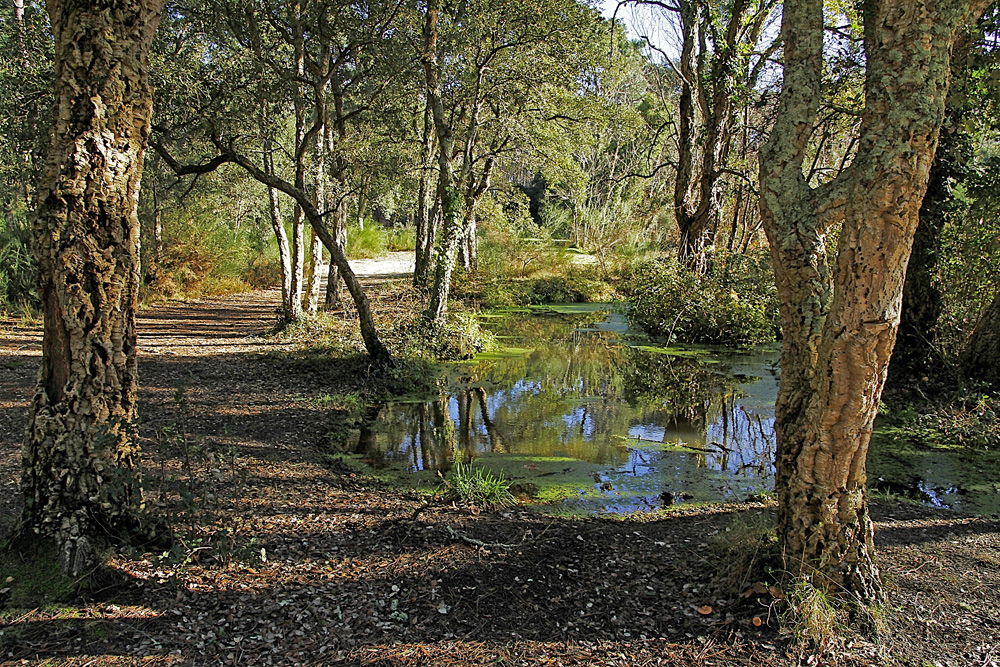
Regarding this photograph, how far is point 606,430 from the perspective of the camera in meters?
6.72

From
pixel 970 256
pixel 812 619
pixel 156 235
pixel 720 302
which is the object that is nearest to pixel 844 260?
pixel 812 619

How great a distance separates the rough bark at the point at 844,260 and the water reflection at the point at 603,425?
78.5 inches

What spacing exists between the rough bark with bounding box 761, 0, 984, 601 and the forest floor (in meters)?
0.41

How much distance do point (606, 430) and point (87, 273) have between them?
504 cm

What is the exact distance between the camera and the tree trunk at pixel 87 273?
113 inches

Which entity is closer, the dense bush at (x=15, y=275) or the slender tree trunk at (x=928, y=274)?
the slender tree trunk at (x=928, y=274)

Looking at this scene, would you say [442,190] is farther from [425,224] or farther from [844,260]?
[844,260]

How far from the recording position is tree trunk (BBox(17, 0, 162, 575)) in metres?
2.88

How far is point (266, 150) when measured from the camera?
385 inches

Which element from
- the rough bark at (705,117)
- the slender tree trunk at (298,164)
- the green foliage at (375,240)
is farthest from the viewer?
the green foliage at (375,240)

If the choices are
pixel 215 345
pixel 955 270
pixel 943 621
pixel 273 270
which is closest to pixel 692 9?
pixel 955 270

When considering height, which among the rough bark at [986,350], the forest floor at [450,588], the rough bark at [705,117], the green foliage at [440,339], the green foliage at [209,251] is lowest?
the forest floor at [450,588]

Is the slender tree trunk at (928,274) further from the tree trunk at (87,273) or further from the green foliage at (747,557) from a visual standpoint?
the tree trunk at (87,273)

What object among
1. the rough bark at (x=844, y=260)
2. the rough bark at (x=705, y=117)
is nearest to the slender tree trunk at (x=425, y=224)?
the rough bark at (x=705, y=117)
